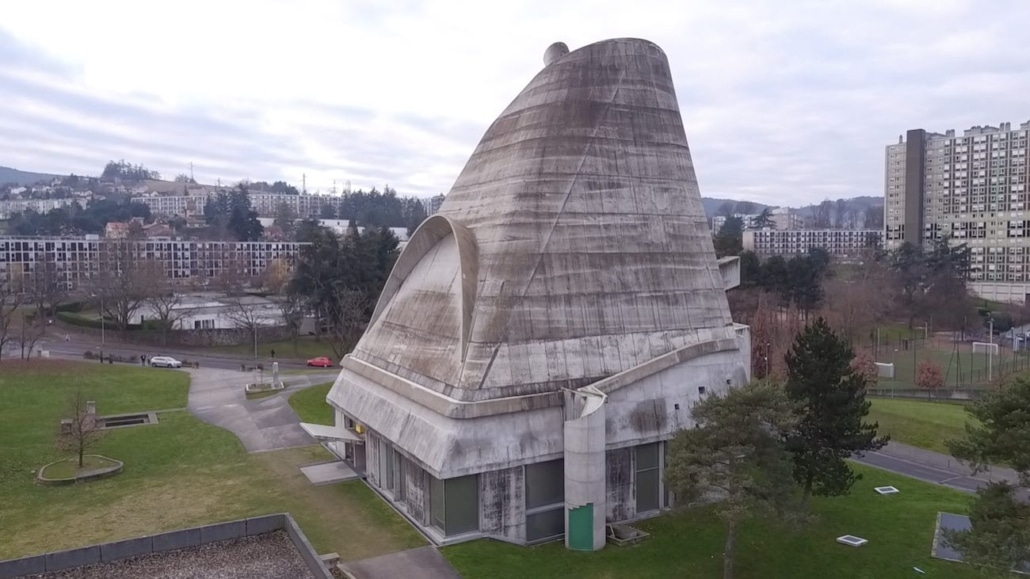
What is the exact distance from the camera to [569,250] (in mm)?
28547

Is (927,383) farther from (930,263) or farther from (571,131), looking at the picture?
(930,263)

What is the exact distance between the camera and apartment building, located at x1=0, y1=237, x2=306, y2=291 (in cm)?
9121

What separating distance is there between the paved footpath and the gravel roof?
2453cm

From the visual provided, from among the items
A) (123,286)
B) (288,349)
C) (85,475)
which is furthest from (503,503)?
(123,286)

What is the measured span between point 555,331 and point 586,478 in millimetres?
5961

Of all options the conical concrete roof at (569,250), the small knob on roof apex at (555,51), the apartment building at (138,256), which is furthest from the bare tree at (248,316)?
the small knob on roof apex at (555,51)

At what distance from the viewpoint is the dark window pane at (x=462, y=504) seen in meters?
24.0

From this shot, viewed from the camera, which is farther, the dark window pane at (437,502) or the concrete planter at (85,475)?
the concrete planter at (85,475)

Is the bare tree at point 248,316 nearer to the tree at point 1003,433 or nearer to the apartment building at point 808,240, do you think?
the tree at point 1003,433

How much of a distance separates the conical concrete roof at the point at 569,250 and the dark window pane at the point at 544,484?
2854 mm

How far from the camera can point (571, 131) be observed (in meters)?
30.1

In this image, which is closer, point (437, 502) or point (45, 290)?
point (437, 502)

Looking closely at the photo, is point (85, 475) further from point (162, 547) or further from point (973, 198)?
point (973, 198)

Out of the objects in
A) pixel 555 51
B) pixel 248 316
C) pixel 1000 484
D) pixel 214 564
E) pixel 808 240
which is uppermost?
pixel 555 51
